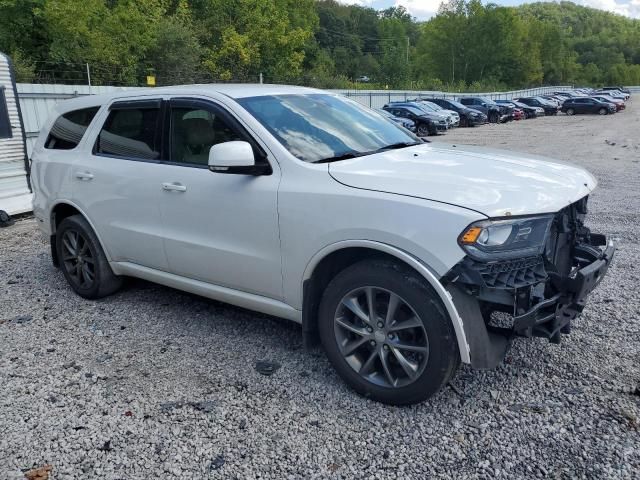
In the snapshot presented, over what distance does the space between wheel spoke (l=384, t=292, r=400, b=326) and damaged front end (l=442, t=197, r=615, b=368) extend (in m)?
0.31

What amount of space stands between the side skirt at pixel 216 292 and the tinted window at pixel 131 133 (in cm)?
89

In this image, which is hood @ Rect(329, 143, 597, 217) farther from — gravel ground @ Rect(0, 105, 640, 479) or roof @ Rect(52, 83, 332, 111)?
gravel ground @ Rect(0, 105, 640, 479)

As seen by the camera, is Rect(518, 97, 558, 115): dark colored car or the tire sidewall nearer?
the tire sidewall

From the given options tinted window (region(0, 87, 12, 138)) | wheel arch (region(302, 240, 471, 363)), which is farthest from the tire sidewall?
tinted window (region(0, 87, 12, 138))

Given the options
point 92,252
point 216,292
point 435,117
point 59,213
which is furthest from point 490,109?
point 216,292

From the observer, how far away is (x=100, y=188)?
445 cm

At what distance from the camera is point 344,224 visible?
3.05m

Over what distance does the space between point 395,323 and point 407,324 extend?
0.09 meters

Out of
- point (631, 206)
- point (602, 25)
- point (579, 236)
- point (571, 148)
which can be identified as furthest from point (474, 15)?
point (602, 25)

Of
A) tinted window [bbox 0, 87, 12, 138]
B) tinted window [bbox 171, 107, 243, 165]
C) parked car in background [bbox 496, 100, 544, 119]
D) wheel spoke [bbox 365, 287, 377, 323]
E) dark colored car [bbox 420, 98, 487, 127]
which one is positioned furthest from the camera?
parked car in background [bbox 496, 100, 544, 119]

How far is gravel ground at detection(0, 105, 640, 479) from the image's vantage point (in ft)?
8.84

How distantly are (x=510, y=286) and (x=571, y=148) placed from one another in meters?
16.9

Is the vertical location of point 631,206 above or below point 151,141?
below

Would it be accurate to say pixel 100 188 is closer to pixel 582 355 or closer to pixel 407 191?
pixel 407 191
